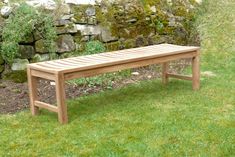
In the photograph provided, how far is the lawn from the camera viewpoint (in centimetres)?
382

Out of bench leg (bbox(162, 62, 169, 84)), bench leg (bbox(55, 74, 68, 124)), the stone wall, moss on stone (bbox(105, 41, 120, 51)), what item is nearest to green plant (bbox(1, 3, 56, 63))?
the stone wall

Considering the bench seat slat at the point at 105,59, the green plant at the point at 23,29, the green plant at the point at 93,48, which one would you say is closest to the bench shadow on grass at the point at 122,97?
the bench seat slat at the point at 105,59

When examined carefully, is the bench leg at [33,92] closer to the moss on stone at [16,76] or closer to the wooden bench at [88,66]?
the wooden bench at [88,66]

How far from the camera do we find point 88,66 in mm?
4449

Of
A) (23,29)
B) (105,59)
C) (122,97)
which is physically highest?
(23,29)

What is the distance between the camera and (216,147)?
377cm

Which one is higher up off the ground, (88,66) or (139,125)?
(88,66)

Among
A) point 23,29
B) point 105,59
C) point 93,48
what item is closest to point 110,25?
point 93,48

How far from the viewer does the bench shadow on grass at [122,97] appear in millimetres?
4856

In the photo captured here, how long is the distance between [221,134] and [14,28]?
2921mm

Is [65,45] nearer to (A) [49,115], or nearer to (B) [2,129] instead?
(A) [49,115]

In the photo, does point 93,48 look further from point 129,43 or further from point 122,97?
point 122,97

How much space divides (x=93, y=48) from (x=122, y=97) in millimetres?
1235

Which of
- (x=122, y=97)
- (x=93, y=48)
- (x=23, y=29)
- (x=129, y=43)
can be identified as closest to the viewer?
(x=122, y=97)
